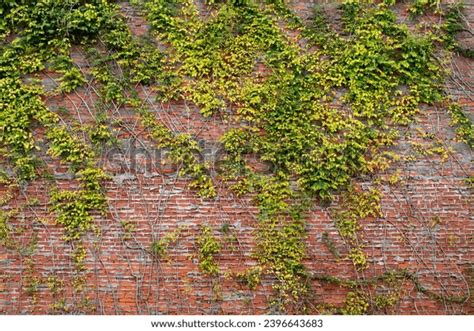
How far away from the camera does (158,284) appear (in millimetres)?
5445

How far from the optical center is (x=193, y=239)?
5488 millimetres

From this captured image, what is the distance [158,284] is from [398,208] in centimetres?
285

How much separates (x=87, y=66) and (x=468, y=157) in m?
4.52

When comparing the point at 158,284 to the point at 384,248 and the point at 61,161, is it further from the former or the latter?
the point at 384,248

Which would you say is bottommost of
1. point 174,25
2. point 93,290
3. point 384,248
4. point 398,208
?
point 93,290

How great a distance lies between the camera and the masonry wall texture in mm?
5418

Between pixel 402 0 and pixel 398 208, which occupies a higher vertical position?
pixel 402 0

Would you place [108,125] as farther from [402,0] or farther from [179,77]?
[402,0]

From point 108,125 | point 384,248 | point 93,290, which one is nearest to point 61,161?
point 108,125

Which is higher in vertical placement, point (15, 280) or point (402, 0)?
point (402, 0)

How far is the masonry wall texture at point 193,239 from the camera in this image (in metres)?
5.42

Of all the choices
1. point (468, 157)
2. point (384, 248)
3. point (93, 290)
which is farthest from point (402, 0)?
point (93, 290)

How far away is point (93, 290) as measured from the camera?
542cm

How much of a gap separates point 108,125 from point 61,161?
67 centimetres
